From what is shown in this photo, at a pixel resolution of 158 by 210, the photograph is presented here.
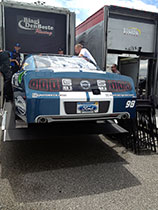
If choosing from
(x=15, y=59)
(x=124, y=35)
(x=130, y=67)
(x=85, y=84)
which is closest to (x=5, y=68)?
(x=15, y=59)

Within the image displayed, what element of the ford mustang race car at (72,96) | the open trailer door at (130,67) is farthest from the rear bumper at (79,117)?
the open trailer door at (130,67)

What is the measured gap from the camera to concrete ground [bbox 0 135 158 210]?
2375 mm

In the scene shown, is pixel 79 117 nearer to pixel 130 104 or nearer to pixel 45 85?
pixel 45 85

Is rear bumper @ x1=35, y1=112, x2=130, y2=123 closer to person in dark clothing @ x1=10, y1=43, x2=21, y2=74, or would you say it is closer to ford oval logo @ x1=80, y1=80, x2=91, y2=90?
ford oval logo @ x1=80, y1=80, x2=91, y2=90

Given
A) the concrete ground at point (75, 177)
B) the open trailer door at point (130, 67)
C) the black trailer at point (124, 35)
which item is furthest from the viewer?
the open trailer door at point (130, 67)

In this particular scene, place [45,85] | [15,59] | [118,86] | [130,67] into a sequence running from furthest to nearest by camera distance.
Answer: [130,67]
[15,59]
[118,86]
[45,85]

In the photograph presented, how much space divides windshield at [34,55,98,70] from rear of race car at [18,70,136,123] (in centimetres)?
72

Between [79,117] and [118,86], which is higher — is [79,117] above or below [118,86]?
below

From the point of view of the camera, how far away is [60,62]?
3.92 m

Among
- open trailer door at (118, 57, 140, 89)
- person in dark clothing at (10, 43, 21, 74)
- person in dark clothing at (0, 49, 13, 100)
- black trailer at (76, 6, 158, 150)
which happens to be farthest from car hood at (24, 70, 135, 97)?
open trailer door at (118, 57, 140, 89)

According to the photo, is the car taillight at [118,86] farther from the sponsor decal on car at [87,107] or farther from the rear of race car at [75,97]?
the sponsor decal on car at [87,107]

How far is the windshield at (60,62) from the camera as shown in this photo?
3676mm

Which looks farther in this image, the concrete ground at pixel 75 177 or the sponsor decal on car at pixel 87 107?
the sponsor decal on car at pixel 87 107

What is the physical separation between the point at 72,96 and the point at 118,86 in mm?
796
